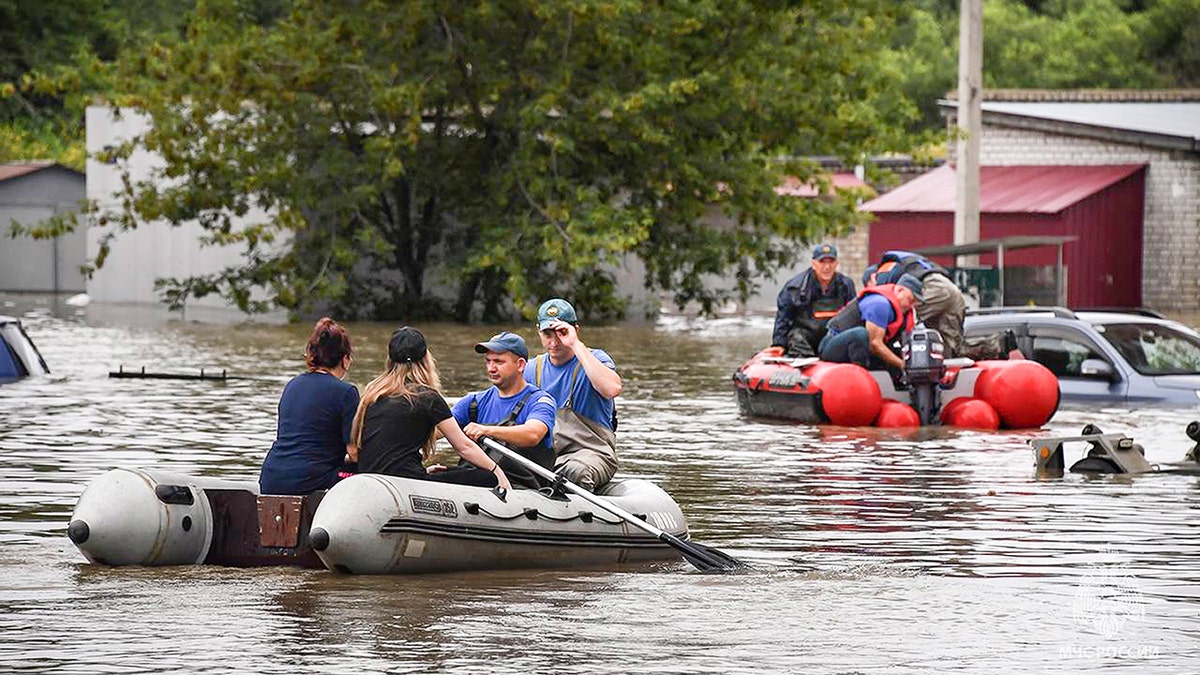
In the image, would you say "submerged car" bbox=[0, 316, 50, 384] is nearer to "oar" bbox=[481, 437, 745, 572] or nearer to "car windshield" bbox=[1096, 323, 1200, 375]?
"car windshield" bbox=[1096, 323, 1200, 375]

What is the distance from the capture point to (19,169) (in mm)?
61094

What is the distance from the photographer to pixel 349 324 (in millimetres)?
44156

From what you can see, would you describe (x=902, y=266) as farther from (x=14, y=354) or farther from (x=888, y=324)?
(x=14, y=354)

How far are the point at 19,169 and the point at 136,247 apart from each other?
27.6 ft

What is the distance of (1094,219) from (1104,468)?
3140cm

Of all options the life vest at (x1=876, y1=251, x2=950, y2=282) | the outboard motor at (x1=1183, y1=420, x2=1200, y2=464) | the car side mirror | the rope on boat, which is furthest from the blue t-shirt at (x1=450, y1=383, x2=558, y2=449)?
the car side mirror

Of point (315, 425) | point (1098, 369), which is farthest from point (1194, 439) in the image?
point (315, 425)

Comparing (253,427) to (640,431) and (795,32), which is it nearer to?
(640,431)

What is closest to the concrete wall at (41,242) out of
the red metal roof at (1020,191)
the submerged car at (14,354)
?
the red metal roof at (1020,191)

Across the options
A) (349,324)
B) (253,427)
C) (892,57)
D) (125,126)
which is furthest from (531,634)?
(892,57)

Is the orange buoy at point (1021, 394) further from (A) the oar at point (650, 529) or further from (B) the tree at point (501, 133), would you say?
(B) the tree at point (501, 133)

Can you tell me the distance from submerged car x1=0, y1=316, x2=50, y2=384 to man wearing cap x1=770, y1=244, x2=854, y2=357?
29.3ft

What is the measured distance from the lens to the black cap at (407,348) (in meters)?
12.1

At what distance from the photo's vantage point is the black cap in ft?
39.8
